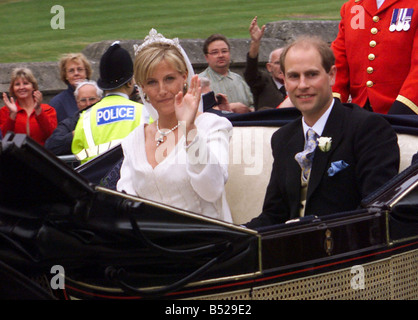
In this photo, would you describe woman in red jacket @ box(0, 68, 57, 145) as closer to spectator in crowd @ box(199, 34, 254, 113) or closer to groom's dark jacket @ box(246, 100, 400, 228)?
spectator in crowd @ box(199, 34, 254, 113)

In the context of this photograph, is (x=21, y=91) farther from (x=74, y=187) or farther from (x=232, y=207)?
(x=74, y=187)

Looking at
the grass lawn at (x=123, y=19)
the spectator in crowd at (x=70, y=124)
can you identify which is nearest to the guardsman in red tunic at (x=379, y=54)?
the spectator in crowd at (x=70, y=124)

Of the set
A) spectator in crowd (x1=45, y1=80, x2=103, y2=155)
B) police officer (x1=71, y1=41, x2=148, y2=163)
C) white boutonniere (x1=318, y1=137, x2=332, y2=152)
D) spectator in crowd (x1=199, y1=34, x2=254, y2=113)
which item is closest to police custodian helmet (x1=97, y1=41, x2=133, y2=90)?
police officer (x1=71, y1=41, x2=148, y2=163)

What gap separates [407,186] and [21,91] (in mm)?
3836

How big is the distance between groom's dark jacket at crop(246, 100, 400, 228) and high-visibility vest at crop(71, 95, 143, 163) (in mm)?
1779

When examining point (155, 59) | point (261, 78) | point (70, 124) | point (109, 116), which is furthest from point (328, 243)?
point (261, 78)

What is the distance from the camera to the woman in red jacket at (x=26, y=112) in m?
6.33

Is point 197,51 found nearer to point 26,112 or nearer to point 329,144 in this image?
point 26,112

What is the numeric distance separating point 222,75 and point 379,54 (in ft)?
8.62

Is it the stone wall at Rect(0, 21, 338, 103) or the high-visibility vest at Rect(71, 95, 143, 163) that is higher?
the stone wall at Rect(0, 21, 338, 103)

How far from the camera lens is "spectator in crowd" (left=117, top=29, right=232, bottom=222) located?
3.62 metres

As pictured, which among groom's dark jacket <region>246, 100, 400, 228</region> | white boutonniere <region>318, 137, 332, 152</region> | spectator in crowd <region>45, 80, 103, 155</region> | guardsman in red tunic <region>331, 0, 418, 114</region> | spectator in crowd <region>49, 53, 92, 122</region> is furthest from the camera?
spectator in crowd <region>49, 53, 92, 122</region>

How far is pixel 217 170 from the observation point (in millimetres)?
3555

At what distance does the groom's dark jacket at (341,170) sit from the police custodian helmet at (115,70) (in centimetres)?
208
